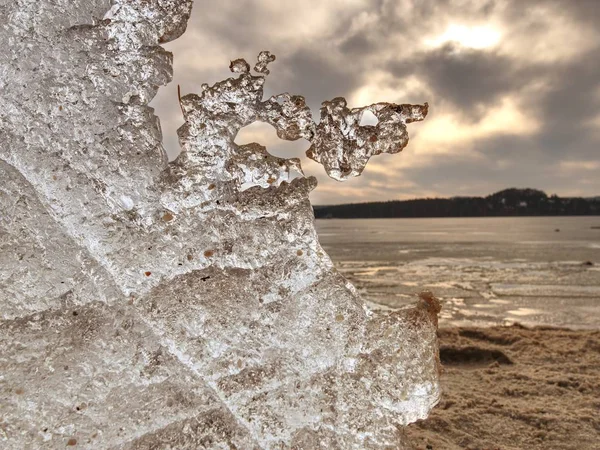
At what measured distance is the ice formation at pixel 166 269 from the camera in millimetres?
1561

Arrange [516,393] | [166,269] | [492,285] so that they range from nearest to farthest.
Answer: [166,269]
[516,393]
[492,285]

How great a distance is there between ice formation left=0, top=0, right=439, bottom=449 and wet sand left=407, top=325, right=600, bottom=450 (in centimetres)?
119

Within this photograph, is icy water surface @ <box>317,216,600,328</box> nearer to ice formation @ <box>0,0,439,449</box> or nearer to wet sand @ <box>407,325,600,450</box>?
wet sand @ <box>407,325,600,450</box>

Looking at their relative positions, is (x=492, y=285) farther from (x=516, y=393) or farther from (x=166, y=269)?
(x=166, y=269)

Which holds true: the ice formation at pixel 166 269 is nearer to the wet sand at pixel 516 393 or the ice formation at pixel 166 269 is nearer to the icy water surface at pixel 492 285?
the wet sand at pixel 516 393

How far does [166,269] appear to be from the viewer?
162 centimetres

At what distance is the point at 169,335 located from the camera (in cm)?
161

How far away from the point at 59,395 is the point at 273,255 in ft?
2.63

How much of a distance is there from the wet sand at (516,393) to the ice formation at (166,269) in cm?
119

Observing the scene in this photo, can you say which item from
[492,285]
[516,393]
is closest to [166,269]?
[516,393]

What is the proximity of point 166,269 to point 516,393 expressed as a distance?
2.79m

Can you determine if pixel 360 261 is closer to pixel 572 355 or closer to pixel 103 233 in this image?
pixel 572 355

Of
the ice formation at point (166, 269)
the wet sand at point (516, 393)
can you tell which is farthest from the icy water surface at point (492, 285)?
the ice formation at point (166, 269)

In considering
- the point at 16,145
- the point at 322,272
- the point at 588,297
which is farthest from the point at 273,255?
the point at 588,297
